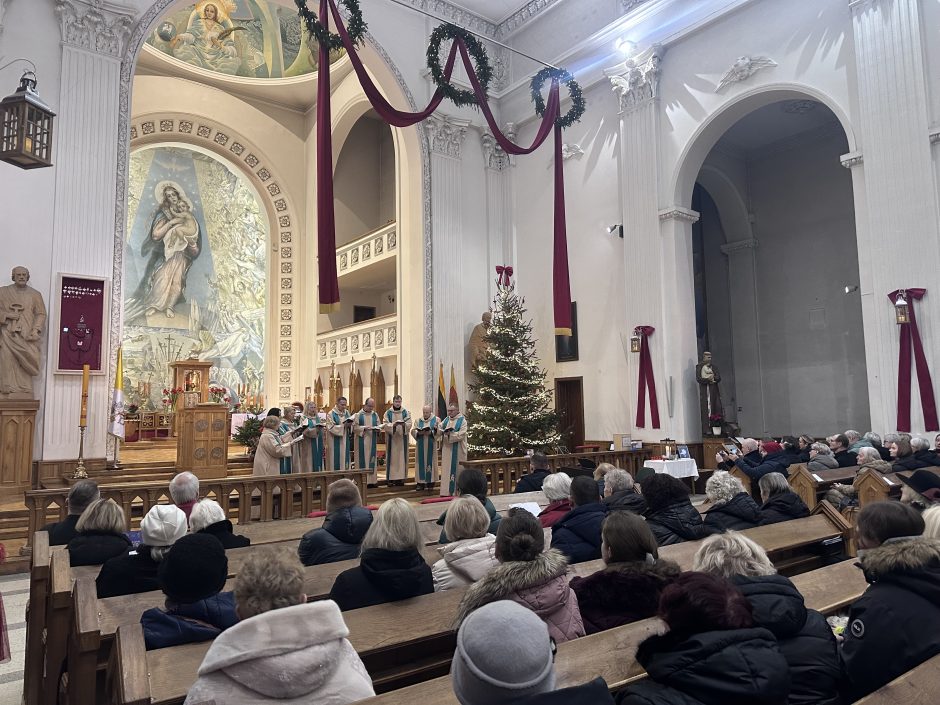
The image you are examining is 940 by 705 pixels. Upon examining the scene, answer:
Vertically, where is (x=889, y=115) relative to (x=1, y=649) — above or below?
above

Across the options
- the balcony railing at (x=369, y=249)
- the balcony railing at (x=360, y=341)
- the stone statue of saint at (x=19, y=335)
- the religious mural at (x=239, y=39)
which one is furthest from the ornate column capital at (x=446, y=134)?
the stone statue of saint at (x=19, y=335)

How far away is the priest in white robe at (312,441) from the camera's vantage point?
9078 millimetres

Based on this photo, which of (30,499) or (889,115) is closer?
(30,499)

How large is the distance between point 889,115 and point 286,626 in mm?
10471

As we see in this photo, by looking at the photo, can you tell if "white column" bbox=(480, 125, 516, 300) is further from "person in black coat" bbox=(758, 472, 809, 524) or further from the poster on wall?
"person in black coat" bbox=(758, 472, 809, 524)

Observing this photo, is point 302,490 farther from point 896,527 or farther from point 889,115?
point 889,115

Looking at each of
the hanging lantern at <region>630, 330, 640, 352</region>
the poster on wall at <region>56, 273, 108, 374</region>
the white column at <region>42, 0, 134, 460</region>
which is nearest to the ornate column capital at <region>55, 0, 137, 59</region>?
the white column at <region>42, 0, 134, 460</region>

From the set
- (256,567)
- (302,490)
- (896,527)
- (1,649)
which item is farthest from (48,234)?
(896,527)

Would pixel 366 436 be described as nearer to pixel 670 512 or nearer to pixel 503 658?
pixel 670 512

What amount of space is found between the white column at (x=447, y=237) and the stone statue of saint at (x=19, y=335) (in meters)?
6.66

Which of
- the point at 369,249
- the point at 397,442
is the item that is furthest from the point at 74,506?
the point at 369,249

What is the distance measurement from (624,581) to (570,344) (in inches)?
446

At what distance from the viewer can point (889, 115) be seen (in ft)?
30.3

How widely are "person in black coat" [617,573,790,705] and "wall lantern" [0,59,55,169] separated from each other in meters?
7.26
